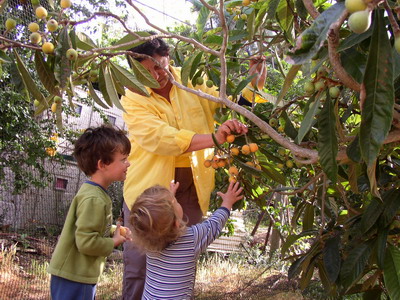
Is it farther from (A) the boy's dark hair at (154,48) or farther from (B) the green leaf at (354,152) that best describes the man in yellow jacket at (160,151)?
(B) the green leaf at (354,152)

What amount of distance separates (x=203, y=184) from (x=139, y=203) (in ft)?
1.14

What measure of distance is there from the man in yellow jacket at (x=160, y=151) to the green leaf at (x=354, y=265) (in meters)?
0.73

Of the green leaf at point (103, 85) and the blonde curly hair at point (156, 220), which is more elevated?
the green leaf at point (103, 85)

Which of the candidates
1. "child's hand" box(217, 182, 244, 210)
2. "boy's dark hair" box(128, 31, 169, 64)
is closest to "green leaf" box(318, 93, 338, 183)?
"child's hand" box(217, 182, 244, 210)

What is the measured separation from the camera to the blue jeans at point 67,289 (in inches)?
72.6

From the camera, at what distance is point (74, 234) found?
1.92 metres

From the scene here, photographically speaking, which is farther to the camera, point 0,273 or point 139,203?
point 0,273

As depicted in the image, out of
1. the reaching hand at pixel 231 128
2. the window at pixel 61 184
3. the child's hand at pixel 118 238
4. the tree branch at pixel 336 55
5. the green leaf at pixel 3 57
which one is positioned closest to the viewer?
the tree branch at pixel 336 55

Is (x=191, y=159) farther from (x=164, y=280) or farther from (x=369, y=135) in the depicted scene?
(x=369, y=135)

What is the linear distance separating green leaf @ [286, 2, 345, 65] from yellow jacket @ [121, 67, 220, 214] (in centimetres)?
127

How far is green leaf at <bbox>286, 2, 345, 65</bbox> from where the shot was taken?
64 cm

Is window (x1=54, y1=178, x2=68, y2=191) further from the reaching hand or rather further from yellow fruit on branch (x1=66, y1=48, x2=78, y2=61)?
yellow fruit on branch (x1=66, y1=48, x2=78, y2=61)

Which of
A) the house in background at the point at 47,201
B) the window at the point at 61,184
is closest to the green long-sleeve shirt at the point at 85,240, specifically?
the house in background at the point at 47,201

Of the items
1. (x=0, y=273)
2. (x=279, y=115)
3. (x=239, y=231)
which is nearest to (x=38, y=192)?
(x=0, y=273)
